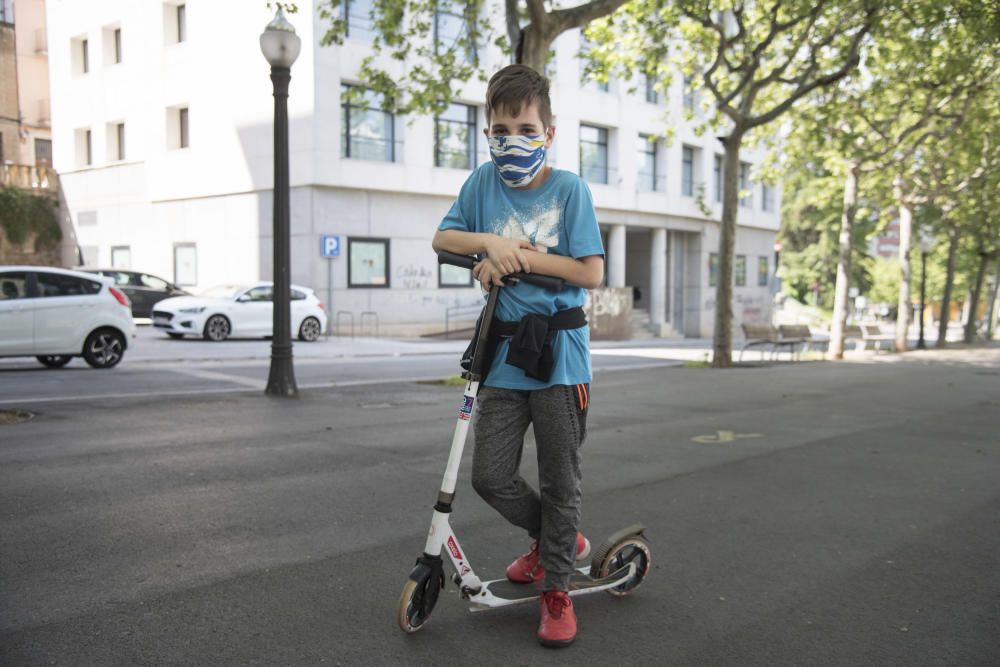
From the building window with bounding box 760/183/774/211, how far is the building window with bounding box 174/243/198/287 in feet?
97.2

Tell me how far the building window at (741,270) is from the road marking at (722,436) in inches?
1465

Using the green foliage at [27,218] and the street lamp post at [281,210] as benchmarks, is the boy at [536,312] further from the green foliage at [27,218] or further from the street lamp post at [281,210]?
the green foliage at [27,218]

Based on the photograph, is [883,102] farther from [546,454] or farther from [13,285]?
[546,454]

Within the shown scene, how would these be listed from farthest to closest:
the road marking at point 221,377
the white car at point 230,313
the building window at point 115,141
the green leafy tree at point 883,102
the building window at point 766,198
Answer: the building window at point 766,198 → the building window at point 115,141 → the white car at point 230,313 → the green leafy tree at point 883,102 → the road marking at point 221,377

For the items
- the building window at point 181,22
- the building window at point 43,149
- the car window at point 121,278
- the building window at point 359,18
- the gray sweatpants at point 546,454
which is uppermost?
the building window at point 181,22

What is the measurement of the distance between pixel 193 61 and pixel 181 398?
22.8 meters

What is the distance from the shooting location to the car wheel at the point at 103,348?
1373 centimetres

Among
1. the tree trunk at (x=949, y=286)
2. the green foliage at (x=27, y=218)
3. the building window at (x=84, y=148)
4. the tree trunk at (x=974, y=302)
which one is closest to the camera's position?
the tree trunk at (x=949, y=286)

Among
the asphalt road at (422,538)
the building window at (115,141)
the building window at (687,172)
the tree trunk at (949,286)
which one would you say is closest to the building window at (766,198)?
the building window at (687,172)

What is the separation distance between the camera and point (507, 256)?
3113 mm

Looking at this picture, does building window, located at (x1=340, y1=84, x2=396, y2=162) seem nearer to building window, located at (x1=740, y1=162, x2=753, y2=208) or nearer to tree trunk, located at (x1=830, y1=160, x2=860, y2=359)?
tree trunk, located at (x1=830, y1=160, x2=860, y2=359)

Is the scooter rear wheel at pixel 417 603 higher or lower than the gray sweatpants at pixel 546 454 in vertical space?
lower

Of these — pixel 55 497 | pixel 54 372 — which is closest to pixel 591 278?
pixel 55 497

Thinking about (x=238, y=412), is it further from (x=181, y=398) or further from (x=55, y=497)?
(x=55, y=497)
